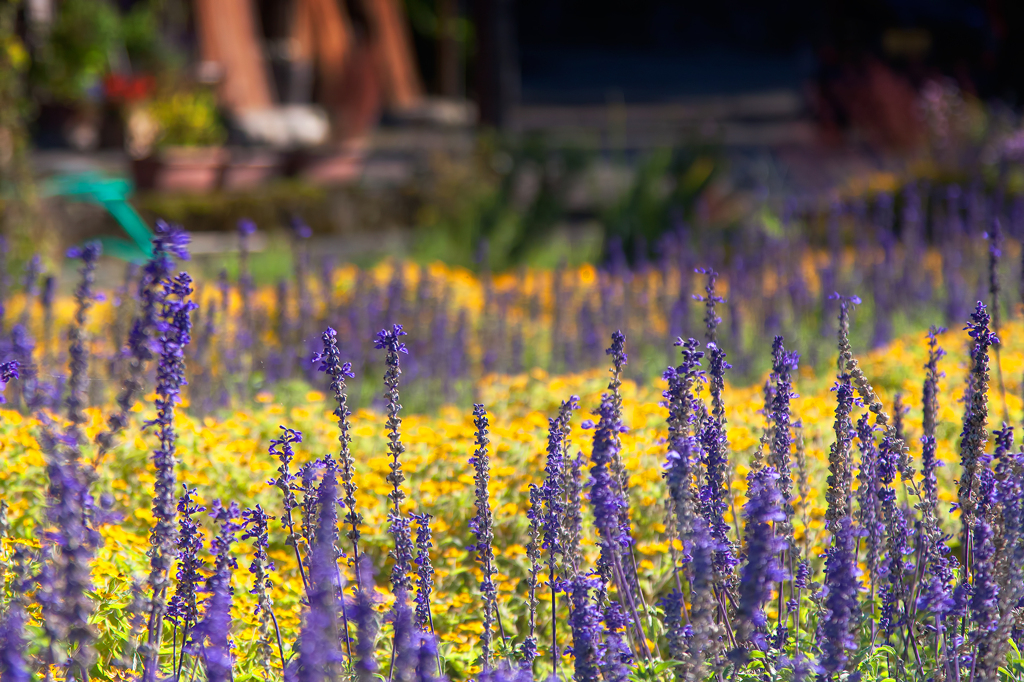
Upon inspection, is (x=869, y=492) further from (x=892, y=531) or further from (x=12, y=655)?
(x=12, y=655)

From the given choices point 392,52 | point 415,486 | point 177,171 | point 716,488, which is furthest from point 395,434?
point 392,52

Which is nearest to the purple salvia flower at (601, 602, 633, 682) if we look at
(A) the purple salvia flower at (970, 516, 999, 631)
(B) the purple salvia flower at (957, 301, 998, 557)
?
(A) the purple salvia flower at (970, 516, 999, 631)

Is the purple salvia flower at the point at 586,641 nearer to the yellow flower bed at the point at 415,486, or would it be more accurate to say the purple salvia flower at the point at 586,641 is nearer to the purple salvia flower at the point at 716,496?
the purple salvia flower at the point at 716,496

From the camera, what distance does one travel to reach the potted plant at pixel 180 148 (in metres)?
9.85

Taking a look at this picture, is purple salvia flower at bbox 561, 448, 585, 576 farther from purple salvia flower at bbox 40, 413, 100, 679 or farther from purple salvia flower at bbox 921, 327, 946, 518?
purple salvia flower at bbox 40, 413, 100, 679

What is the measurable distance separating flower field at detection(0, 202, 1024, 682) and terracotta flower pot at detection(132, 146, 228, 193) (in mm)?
4661

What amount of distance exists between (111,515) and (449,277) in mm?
6019

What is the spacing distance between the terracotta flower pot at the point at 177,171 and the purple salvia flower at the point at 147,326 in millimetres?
7978

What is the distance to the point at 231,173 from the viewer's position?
10.3 meters

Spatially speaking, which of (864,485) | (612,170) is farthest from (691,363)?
(612,170)

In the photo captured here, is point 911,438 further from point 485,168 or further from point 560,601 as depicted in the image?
point 485,168

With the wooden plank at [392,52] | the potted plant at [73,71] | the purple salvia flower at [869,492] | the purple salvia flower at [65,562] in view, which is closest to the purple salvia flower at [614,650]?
the purple salvia flower at [869,492]

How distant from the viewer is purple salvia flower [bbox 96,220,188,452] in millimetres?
1980

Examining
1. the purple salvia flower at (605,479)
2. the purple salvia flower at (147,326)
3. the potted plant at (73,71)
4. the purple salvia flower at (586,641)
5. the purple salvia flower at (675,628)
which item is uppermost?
the potted plant at (73,71)
